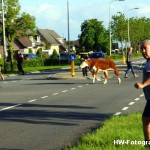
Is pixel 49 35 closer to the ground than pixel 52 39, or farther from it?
farther from it

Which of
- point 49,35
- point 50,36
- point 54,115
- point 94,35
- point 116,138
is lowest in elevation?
point 54,115

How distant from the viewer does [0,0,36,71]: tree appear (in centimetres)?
7431

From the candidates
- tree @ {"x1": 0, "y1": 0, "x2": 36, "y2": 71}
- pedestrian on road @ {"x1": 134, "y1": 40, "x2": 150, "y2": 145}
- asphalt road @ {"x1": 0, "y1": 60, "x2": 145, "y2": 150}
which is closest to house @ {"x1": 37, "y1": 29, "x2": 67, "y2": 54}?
tree @ {"x1": 0, "y1": 0, "x2": 36, "y2": 71}

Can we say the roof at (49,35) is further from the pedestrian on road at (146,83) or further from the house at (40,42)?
the pedestrian on road at (146,83)

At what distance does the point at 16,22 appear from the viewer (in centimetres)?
7769

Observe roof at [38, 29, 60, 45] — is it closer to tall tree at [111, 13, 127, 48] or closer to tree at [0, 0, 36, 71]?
tall tree at [111, 13, 127, 48]

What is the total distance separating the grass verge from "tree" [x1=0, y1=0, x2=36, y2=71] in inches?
2523

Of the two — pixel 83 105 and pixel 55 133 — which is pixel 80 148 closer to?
pixel 55 133

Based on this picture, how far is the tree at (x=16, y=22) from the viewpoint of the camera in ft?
244

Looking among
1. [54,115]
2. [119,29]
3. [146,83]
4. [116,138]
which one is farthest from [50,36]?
[146,83]

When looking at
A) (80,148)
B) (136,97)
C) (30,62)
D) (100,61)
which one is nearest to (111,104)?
(136,97)

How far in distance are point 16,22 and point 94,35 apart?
26.9 metres

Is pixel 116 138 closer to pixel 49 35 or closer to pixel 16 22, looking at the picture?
pixel 16 22

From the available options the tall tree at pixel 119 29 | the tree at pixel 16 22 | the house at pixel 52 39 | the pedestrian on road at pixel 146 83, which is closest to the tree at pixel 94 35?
the tall tree at pixel 119 29
